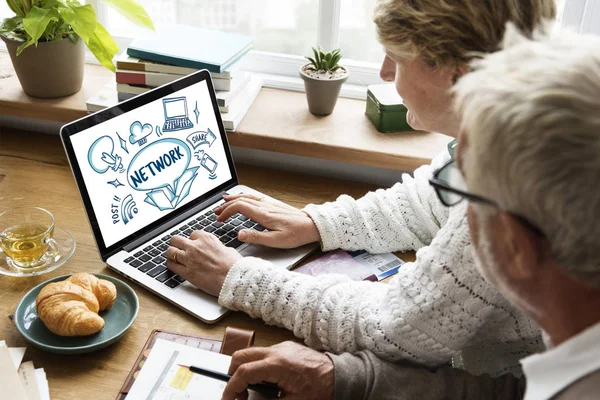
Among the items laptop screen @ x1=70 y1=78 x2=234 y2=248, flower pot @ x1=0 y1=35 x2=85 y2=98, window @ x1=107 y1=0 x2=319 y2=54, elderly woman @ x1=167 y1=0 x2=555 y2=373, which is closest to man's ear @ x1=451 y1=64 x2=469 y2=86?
elderly woman @ x1=167 y1=0 x2=555 y2=373

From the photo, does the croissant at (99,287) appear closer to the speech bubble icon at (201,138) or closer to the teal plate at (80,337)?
the teal plate at (80,337)

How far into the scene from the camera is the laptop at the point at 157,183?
48.8 inches

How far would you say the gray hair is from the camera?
23.0 inches

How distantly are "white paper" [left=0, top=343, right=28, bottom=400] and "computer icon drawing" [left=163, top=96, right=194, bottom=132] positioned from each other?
554 mm

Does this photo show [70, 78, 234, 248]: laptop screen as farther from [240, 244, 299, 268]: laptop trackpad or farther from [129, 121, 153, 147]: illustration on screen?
[240, 244, 299, 268]: laptop trackpad

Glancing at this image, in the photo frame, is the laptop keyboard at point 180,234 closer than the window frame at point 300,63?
Yes

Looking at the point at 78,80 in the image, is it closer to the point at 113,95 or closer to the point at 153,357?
the point at 113,95

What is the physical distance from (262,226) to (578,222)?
860 millimetres

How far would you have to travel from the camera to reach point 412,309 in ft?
3.36

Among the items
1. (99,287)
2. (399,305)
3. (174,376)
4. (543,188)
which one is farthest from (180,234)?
(543,188)

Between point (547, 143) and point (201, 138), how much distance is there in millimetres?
967

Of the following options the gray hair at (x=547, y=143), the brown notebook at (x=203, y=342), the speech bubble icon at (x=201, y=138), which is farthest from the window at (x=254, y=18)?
the gray hair at (x=547, y=143)

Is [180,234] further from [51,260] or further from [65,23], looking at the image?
[65,23]

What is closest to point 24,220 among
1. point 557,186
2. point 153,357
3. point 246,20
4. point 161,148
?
point 161,148
